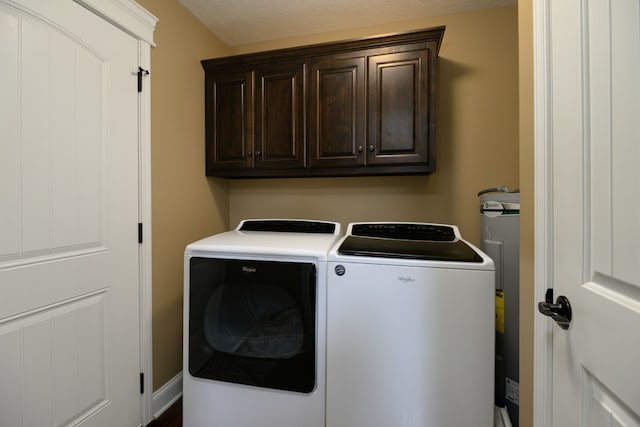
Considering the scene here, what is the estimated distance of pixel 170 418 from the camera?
150cm

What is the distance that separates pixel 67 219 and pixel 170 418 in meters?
1.23

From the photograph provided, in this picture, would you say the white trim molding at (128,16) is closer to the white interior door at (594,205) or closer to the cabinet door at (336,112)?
the cabinet door at (336,112)

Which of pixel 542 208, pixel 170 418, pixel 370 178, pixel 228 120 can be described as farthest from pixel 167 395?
pixel 542 208

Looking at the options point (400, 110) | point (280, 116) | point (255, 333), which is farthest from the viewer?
point (280, 116)

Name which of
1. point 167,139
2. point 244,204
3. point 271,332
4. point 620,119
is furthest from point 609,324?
point 244,204

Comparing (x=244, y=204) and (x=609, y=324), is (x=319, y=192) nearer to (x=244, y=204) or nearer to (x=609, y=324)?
(x=244, y=204)

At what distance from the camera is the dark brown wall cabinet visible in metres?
1.53

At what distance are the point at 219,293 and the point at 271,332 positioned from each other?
1.04 feet

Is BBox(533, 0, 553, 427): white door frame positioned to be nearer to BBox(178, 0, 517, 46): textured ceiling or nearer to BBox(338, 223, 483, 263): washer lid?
BBox(338, 223, 483, 263): washer lid

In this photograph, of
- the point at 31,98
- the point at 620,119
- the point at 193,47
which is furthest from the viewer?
the point at 193,47

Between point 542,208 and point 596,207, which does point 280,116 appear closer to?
point 542,208

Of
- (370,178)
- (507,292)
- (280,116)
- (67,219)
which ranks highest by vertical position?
(280,116)

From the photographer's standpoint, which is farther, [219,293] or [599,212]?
[219,293]

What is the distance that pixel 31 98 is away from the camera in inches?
38.6
